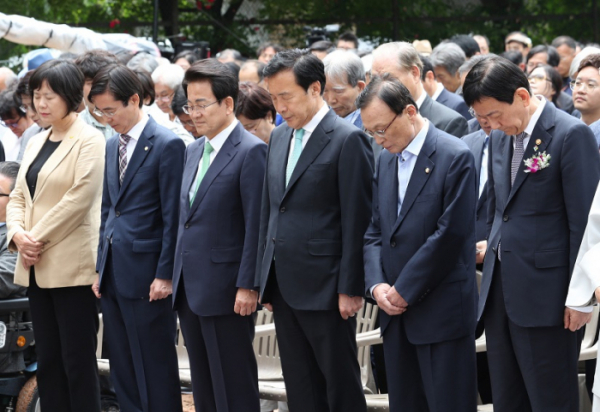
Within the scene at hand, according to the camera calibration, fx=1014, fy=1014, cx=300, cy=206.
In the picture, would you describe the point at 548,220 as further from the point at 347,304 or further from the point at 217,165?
the point at 217,165

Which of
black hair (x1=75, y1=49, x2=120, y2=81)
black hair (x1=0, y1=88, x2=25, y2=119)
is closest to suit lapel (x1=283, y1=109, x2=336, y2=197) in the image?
black hair (x1=75, y1=49, x2=120, y2=81)

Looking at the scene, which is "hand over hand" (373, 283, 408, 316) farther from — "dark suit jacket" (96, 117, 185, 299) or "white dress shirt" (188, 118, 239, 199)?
"dark suit jacket" (96, 117, 185, 299)

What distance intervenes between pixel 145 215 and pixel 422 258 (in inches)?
61.9

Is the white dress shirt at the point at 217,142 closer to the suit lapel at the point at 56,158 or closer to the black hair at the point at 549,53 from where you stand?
the suit lapel at the point at 56,158

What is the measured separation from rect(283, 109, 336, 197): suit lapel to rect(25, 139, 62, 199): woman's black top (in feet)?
5.16

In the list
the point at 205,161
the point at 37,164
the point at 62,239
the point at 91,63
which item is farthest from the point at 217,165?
the point at 91,63

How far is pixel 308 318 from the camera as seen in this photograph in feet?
14.2

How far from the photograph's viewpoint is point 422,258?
3979mm

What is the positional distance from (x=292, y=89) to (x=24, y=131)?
11.4 ft

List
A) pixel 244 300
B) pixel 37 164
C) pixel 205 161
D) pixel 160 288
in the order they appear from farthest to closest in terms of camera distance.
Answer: pixel 37 164 → pixel 160 288 → pixel 205 161 → pixel 244 300

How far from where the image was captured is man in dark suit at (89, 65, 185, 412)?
4918mm

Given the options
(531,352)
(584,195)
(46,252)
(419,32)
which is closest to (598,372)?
(531,352)

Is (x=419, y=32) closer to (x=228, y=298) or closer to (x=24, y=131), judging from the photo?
(x=24, y=131)

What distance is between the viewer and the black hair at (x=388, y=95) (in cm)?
409
